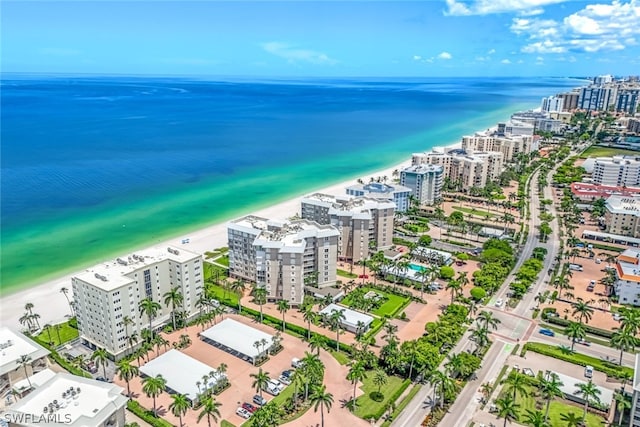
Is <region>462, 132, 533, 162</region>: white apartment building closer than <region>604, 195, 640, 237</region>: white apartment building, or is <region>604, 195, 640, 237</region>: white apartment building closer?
<region>604, 195, 640, 237</region>: white apartment building

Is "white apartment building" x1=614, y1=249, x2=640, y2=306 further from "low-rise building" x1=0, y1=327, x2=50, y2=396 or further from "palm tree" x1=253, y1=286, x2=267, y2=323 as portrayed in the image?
"low-rise building" x1=0, y1=327, x2=50, y2=396

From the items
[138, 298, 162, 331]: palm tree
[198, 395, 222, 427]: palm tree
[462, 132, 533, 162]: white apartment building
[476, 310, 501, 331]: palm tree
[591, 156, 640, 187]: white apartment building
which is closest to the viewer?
[198, 395, 222, 427]: palm tree

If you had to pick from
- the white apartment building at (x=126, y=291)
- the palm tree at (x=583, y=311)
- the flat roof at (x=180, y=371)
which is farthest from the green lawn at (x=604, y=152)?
the flat roof at (x=180, y=371)

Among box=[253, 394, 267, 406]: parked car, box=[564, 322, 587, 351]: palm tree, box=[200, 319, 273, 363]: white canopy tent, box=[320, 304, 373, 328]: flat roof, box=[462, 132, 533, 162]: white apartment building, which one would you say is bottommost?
box=[253, 394, 267, 406]: parked car

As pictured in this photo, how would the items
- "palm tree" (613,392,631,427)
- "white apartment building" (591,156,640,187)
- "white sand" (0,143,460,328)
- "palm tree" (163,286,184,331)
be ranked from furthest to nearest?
"white apartment building" (591,156,640,187), "white sand" (0,143,460,328), "palm tree" (163,286,184,331), "palm tree" (613,392,631,427)

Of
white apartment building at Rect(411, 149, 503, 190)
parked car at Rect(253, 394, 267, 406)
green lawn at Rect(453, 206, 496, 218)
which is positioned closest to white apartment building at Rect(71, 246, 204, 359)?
parked car at Rect(253, 394, 267, 406)

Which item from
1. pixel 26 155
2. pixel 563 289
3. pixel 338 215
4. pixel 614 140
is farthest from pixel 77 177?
pixel 614 140

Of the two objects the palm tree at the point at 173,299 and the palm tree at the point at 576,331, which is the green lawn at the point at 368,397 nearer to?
the palm tree at the point at 576,331

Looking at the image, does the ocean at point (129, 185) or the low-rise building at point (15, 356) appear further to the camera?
the ocean at point (129, 185)
